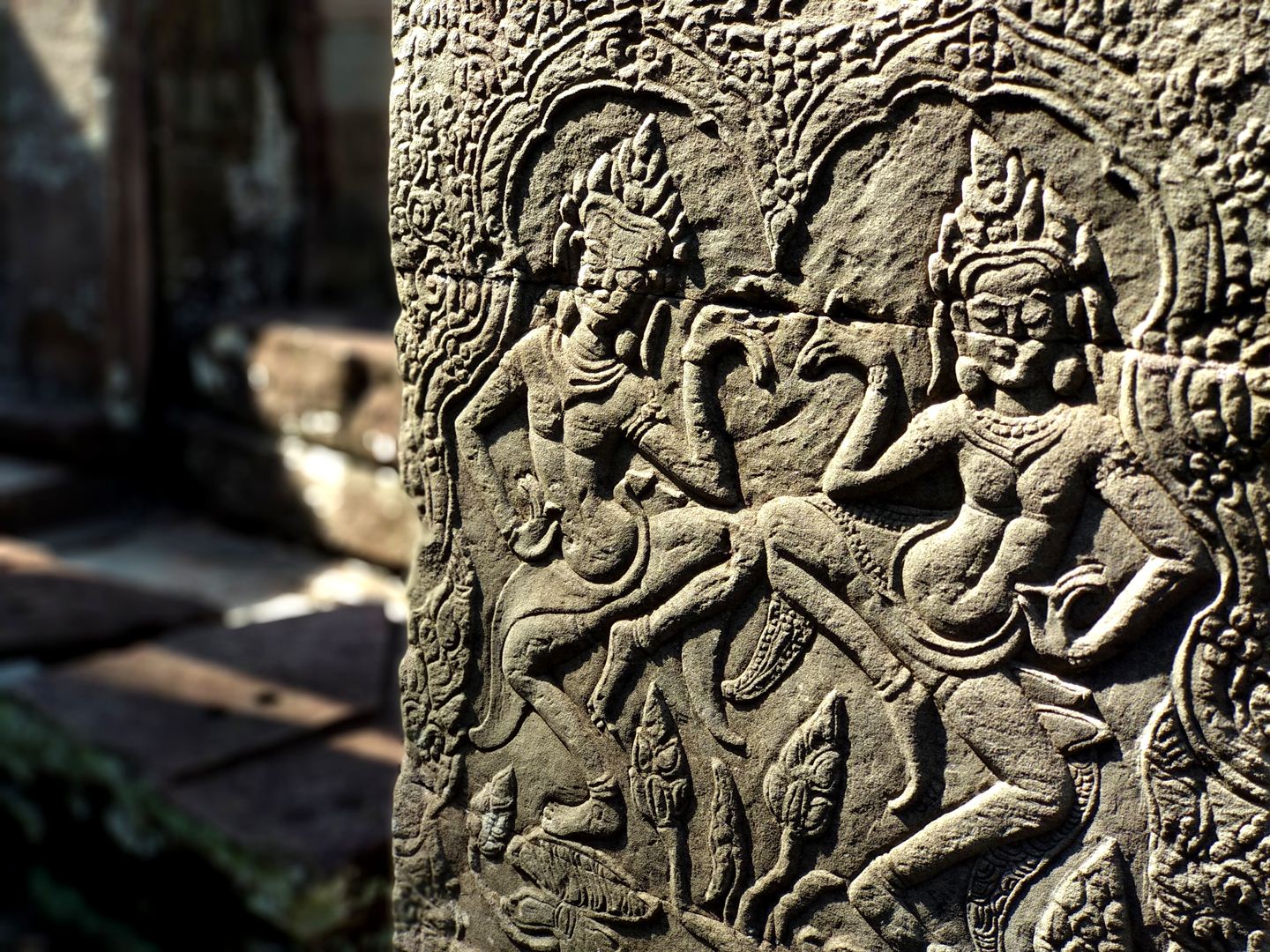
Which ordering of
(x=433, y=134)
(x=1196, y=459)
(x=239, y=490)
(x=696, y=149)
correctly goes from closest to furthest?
1. (x=1196, y=459)
2. (x=696, y=149)
3. (x=433, y=134)
4. (x=239, y=490)

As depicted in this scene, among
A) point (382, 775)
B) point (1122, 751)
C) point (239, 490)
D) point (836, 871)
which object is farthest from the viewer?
point (239, 490)

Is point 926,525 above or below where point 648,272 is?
below

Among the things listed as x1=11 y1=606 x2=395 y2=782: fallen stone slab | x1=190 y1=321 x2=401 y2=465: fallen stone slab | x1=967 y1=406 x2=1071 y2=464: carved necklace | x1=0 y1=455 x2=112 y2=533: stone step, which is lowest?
x1=0 y1=455 x2=112 y2=533: stone step

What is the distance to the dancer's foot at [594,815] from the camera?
1.67 metres

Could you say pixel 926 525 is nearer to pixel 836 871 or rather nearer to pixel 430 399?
pixel 836 871

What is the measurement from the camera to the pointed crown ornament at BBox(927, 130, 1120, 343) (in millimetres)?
1223

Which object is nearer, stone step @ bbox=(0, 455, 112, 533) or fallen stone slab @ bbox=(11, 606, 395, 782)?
fallen stone slab @ bbox=(11, 606, 395, 782)

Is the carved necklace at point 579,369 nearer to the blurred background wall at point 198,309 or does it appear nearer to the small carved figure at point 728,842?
the small carved figure at point 728,842

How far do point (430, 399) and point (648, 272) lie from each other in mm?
383

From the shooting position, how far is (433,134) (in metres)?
1.63

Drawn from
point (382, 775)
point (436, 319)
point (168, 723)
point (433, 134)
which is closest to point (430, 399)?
point (436, 319)

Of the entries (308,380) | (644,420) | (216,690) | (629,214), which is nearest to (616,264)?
(629,214)

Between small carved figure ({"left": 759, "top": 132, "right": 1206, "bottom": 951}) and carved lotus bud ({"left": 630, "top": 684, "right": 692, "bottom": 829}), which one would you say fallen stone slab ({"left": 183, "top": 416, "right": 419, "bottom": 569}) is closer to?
carved lotus bud ({"left": 630, "top": 684, "right": 692, "bottom": 829})

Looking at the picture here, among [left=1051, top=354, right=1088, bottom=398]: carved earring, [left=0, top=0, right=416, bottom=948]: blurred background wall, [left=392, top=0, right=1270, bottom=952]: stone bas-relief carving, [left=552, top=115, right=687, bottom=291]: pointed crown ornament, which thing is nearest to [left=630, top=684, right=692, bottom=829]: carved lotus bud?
[left=392, top=0, right=1270, bottom=952]: stone bas-relief carving
